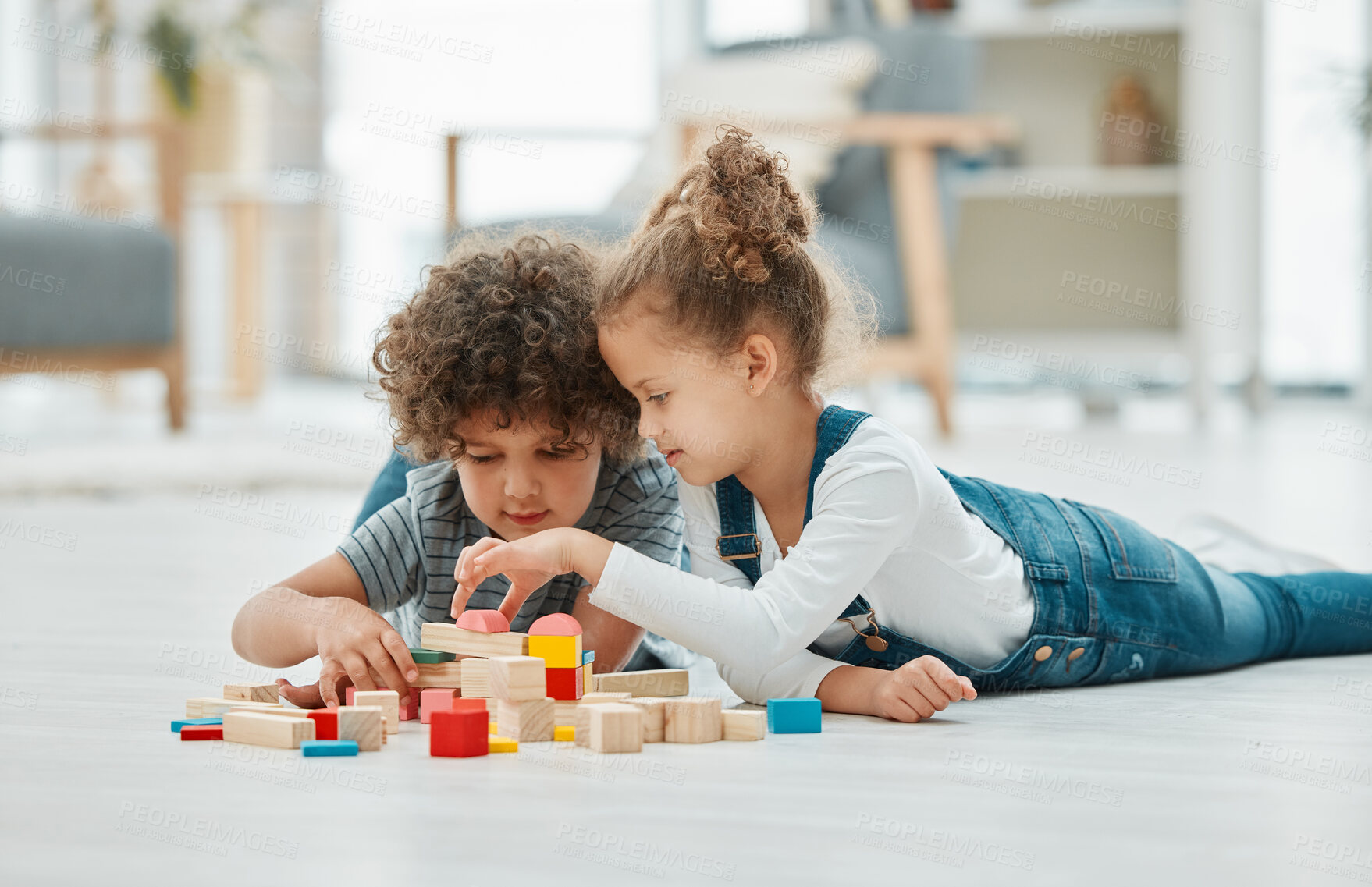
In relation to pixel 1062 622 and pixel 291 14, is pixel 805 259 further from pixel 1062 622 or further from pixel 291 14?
pixel 291 14

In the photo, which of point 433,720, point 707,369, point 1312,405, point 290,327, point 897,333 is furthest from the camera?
point 290,327

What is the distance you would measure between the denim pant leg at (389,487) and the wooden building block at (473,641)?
340 millimetres

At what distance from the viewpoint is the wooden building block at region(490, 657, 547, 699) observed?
0.86 meters

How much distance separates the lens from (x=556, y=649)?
89 cm

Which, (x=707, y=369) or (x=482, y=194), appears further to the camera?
(x=482, y=194)

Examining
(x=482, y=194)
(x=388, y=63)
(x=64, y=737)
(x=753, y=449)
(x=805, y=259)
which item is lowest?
(x=64, y=737)

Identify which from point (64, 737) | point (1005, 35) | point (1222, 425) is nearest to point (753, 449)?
point (64, 737)

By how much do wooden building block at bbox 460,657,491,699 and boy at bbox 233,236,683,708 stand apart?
5 cm

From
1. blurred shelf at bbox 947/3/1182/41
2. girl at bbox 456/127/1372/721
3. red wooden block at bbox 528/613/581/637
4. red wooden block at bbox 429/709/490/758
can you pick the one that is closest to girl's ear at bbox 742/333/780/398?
girl at bbox 456/127/1372/721

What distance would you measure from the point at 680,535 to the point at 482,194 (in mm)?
4671

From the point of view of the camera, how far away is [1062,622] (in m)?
1.05

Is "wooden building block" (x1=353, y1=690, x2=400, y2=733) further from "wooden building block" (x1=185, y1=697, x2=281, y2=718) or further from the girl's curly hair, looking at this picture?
the girl's curly hair

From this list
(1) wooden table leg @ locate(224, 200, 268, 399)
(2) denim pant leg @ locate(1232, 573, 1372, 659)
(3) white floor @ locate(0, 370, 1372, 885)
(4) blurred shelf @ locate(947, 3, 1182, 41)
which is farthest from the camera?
(1) wooden table leg @ locate(224, 200, 268, 399)

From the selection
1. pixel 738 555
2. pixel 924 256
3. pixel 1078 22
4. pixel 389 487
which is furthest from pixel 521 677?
pixel 1078 22
